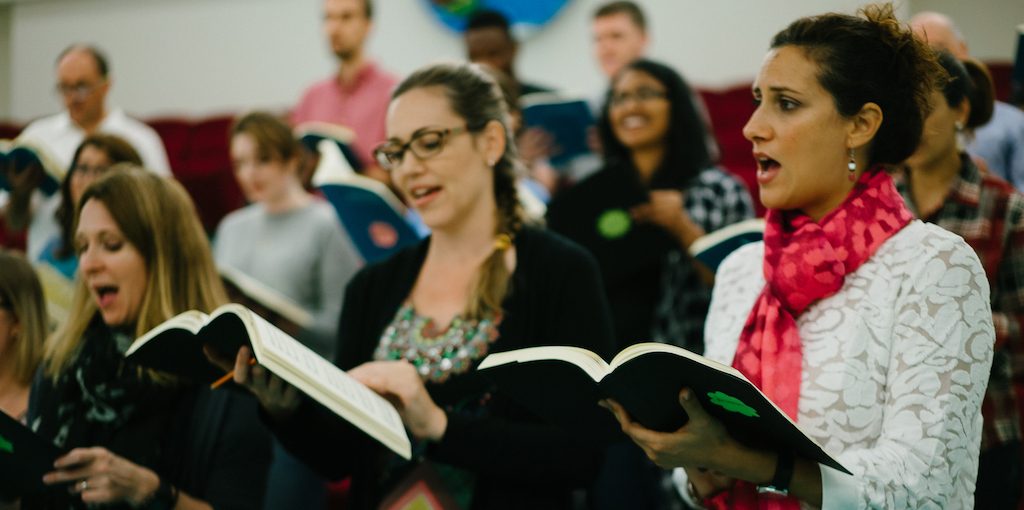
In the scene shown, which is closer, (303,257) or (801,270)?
(801,270)

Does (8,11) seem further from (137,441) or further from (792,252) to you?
(792,252)

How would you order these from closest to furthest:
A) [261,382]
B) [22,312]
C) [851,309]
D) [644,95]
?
1. [851,309]
2. [261,382]
3. [22,312]
4. [644,95]

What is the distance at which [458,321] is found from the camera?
6.54 ft

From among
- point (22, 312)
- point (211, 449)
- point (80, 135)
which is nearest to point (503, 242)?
point (211, 449)

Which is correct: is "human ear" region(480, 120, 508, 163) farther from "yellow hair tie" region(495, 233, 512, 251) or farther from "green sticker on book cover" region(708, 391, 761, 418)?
"green sticker on book cover" region(708, 391, 761, 418)

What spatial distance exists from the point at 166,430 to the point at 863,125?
52.8 inches

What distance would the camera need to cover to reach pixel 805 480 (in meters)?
1.37

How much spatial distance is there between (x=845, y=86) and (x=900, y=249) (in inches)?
9.1

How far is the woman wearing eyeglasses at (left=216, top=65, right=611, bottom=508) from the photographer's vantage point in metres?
1.86

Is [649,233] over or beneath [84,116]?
beneath

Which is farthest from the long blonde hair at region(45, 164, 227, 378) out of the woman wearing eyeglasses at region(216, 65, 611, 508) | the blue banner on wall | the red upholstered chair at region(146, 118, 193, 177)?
the blue banner on wall

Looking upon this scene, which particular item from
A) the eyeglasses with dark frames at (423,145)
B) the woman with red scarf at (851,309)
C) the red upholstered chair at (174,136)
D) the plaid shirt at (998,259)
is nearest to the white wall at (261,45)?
the red upholstered chair at (174,136)

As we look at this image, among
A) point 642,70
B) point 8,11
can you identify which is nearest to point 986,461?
point 642,70

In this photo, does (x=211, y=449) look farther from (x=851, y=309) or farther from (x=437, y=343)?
(x=851, y=309)
